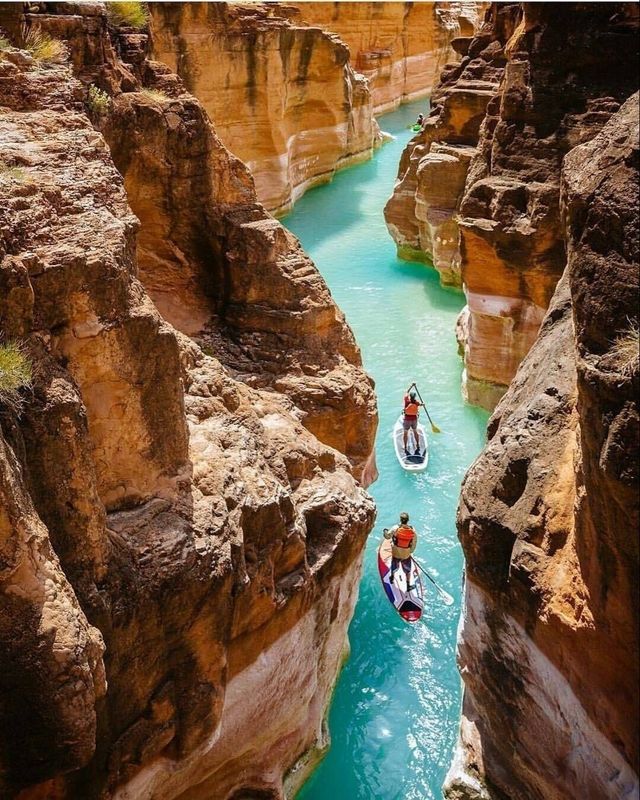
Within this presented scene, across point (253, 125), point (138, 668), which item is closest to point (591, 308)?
point (138, 668)

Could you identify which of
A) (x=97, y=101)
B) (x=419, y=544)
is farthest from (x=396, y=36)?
(x=97, y=101)

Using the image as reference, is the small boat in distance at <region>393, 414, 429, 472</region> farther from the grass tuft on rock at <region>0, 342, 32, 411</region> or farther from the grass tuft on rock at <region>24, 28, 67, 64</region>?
the grass tuft on rock at <region>0, 342, 32, 411</region>

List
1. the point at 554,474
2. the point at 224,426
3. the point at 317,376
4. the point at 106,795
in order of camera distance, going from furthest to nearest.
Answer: the point at 317,376
the point at 224,426
the point at 554,474
the point at 106,795

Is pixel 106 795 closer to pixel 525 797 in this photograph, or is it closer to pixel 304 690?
pixel 304 690

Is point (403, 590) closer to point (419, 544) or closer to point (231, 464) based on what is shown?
point (419, 544)

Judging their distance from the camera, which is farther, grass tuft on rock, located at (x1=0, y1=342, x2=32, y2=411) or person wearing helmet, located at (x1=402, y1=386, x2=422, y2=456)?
person wearing helmet, located at (x1=402, y1=386, x2=422, y2=456)

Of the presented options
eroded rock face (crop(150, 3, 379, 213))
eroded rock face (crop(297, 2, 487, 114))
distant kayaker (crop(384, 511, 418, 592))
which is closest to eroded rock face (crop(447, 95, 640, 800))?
distant kayaker (crop(384, 511, 418, 592))
